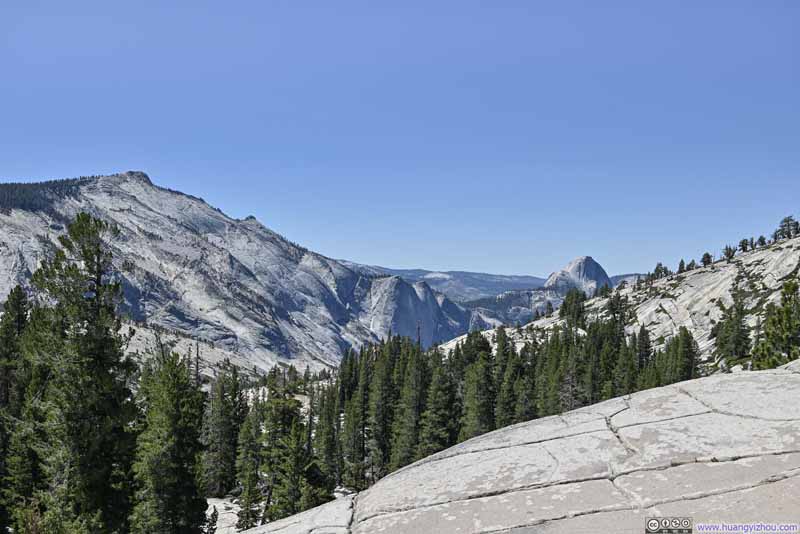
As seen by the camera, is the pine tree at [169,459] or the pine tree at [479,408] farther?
the pine tree at [479,408]

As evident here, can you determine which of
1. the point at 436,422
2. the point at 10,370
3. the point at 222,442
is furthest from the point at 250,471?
the point at 10,370

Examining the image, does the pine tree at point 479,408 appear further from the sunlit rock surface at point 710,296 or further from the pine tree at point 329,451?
the sunlit rock surface at point 710,296

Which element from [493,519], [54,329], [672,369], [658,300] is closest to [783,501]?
[493,519]

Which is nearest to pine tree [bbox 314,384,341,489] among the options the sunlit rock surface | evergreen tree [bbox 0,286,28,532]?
evergreen tree [bbox 0,286,28,532]

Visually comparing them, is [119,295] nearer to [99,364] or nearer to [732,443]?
[99,364]

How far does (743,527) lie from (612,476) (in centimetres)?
170

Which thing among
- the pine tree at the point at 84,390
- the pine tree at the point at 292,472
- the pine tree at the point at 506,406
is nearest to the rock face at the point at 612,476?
the pine tree at the point at 84,390

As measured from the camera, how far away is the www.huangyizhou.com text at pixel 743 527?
5.27 meters

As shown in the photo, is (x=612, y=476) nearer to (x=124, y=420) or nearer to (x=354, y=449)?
(x=124, y=420)

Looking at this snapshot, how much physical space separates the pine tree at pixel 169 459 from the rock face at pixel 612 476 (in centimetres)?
2053

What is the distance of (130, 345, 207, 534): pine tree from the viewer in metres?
25.7

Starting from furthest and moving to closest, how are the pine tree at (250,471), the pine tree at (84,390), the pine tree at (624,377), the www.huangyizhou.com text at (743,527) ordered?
the pine tree at (624,377) < the pine tree at (250,471) < the pine tree at (84,390) < the www.huangyizhou.com text at (743,527)

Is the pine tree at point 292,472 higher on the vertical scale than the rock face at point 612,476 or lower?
lower

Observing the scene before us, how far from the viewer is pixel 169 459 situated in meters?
27.8
